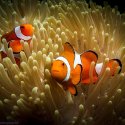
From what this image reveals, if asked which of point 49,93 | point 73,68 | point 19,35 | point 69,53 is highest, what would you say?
point 19,35

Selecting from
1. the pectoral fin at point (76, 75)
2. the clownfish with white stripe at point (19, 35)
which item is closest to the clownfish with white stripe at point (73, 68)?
the pectoral fin at point (76, 75)

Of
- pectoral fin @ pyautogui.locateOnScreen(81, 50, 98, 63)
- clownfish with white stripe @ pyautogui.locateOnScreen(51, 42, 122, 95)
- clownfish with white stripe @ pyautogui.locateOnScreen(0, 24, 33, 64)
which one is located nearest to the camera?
clownfish with white stripe @ pyautogui.locateOnScreen(51, 42, 122, 95)

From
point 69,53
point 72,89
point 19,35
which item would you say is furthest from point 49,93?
point 19,35

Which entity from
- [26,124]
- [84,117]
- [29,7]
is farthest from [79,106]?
[29,7]

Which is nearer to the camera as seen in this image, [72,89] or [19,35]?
[72,89]

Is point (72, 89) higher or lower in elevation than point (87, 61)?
lower

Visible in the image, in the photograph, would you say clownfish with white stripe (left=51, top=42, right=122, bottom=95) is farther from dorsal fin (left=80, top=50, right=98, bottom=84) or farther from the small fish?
the small fish

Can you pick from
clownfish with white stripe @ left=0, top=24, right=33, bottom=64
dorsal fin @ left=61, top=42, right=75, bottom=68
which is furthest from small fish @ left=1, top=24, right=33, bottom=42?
dorsal fin @ left=61, top=42, right=75, bottom=68

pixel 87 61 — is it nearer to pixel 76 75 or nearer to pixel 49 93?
pixel 76 75
